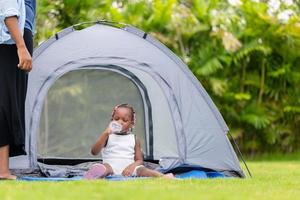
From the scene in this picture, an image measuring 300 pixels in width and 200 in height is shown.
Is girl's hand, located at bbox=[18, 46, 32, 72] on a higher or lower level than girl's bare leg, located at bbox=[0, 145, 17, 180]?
higher

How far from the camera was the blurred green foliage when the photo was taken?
11031mm

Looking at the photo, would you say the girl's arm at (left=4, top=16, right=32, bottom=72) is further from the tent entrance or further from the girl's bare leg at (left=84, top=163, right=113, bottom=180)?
the tent entrance

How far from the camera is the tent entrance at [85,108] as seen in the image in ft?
24.6

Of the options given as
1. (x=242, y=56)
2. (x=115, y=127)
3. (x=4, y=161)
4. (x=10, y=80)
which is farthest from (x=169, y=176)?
(x=242, y=56)

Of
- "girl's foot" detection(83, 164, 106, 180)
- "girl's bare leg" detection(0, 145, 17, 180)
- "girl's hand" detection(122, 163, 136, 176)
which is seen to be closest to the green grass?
"girl's bare leg" detection(0, 145, 17, 180)

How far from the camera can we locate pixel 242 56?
1111 cm

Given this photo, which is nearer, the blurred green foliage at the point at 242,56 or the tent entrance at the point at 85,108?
the tent entrance at the point at 85,108

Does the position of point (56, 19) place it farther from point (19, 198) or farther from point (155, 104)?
point (19, 198)

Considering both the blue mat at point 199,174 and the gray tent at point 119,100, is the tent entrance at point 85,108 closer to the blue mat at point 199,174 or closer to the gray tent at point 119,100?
the gray tent at point 119,100

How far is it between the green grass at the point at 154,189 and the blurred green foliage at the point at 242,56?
5500 mm

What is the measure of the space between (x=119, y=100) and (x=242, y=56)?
3.77m

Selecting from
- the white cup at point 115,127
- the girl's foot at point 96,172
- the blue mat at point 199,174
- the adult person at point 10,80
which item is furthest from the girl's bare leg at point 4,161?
the blue mat at point 199,174

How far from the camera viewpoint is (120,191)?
450cm

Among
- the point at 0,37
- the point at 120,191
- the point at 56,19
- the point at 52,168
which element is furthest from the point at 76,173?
the point at 56,19
